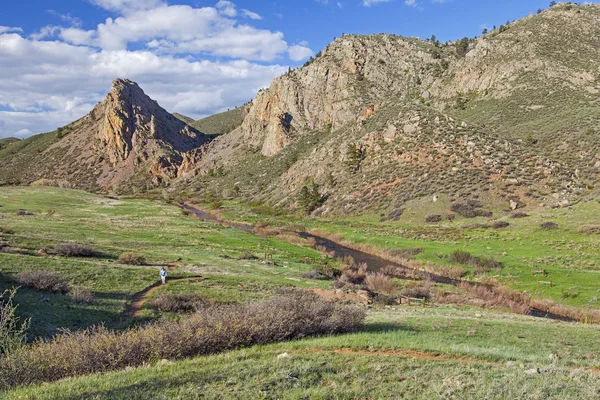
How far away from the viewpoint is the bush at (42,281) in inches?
624

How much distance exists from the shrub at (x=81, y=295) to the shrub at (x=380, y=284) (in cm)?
1861

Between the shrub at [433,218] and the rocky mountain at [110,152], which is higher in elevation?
the rocky mountain at [110,152]

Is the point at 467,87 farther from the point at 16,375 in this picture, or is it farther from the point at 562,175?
the point at 16,375

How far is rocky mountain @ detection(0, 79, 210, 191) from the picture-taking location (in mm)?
136625

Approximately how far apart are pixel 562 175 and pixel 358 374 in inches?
2358

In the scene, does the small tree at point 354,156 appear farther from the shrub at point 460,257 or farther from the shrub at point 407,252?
the shrub at point 460,257

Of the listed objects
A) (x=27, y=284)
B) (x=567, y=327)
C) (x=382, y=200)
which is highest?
(x=382, y=200)

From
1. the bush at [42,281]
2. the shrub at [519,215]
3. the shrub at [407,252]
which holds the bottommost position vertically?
the shrub at [407,252]

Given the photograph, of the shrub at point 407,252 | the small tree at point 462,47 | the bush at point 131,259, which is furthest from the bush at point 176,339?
the small tree at point 462,47

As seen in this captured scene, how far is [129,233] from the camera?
41.7 metres

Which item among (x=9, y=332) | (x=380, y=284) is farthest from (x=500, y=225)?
(x=9, y=332)

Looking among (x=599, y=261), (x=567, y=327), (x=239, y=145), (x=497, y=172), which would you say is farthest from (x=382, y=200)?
(x=239, y=145)

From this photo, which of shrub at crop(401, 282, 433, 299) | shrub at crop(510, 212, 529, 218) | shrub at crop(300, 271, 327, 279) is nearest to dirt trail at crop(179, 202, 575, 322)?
shrub at crop(401, 282, 433, 299)

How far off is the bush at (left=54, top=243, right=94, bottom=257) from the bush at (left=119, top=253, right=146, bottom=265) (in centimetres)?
213
